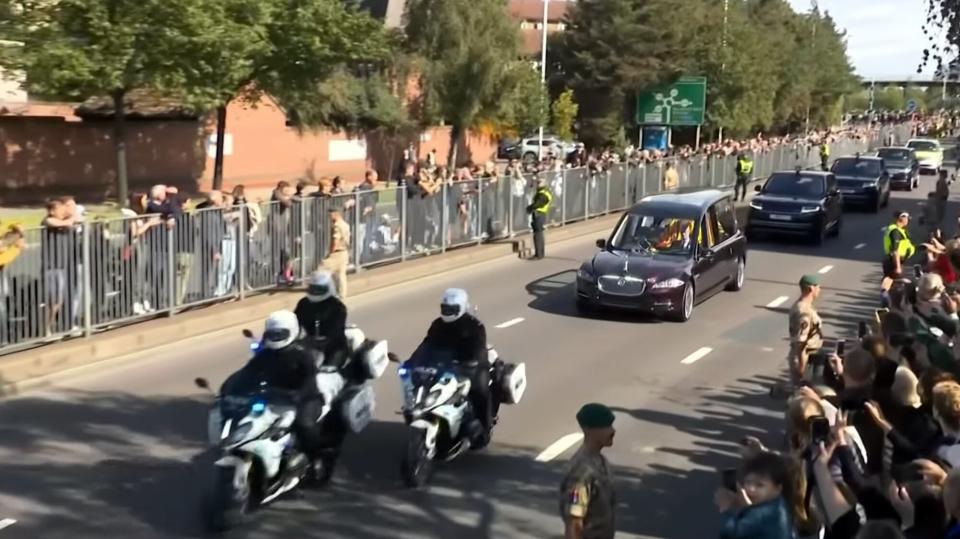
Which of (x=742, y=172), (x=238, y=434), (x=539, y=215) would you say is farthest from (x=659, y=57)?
(x=238, y=434)

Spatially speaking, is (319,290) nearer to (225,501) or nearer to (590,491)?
(225,501)

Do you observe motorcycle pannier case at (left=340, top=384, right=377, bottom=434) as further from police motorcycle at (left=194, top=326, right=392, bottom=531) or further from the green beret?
the green beret

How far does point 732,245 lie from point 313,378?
12629 mm

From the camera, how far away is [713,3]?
6009cm

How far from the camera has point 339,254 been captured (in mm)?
18125

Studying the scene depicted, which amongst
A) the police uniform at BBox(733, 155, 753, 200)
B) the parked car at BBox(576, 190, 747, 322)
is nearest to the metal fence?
the parked car at BBox(576, 190, 747, 322)

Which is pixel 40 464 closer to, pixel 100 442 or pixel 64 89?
pixel 100 442

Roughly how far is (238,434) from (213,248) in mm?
8390

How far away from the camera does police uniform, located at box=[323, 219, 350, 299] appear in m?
18.0

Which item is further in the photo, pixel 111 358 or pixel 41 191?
pixel 41 191

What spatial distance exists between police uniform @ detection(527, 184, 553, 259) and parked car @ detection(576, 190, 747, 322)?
3878 millimetres

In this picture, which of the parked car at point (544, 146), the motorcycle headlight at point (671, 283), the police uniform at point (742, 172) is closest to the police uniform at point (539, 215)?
the motorcycle headlight at point (671, 283)

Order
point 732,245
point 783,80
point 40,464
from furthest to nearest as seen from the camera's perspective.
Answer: point 783,80
point 732,245
point 40,464

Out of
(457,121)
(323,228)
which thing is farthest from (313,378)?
(457,121)
